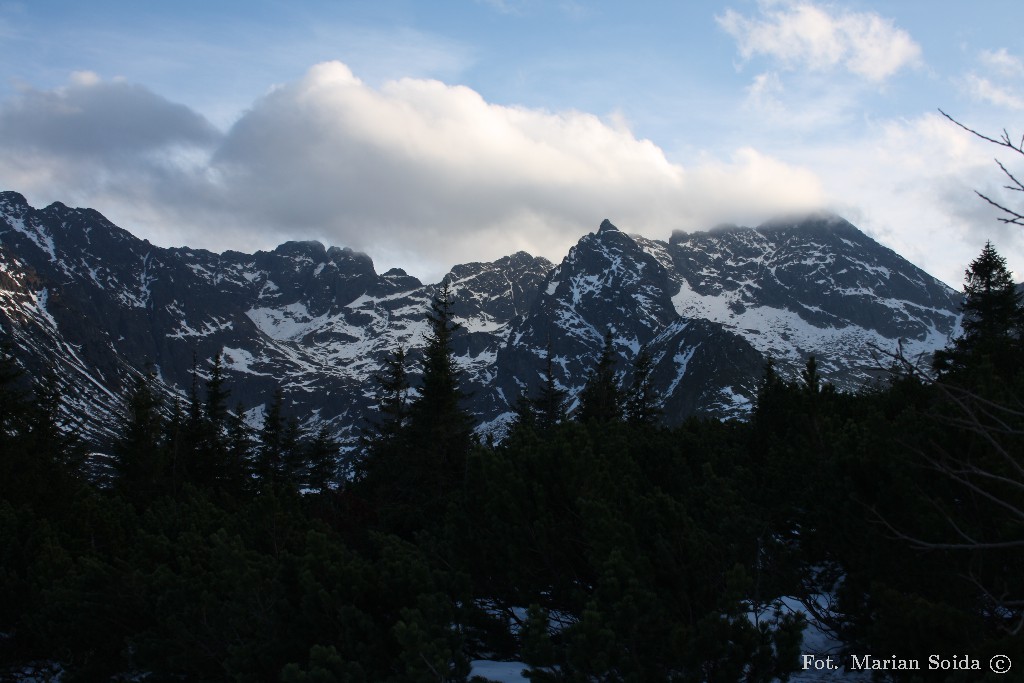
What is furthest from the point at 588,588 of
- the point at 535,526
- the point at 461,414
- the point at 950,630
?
the point at 461,414

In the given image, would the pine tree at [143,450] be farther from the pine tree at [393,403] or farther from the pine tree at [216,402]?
the pine tree at [393,403]

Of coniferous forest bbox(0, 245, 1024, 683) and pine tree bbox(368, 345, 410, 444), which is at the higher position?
pine tree bbox(368, 345, 410, 444)

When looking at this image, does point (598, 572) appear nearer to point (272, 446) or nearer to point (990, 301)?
point (990, 301)

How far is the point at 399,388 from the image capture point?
117 feet

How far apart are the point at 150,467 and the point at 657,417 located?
82.6 ft

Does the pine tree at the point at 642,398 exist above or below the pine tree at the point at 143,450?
above

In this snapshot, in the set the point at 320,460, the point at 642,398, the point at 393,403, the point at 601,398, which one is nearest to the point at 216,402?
the point at 320,460

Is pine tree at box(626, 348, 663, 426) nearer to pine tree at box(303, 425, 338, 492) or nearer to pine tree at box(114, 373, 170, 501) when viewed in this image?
pine tree at box(303, 425, 338, 492)

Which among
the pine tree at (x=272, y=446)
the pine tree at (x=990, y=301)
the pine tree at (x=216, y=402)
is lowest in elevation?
the pine tree at (x=272, y=446)

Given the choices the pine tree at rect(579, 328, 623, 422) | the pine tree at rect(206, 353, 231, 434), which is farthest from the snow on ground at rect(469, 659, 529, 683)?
the pine tree at rect(206, 353, 231, 434)

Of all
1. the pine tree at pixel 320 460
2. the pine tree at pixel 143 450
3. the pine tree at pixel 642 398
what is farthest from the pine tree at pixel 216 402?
the pine tree at pixel 642 398

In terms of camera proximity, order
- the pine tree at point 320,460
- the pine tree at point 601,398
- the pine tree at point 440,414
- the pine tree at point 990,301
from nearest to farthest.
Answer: the pine tree at point 440,414, the pine tree at point 990,301, the pine tree at point 601,398, the pine tree at point 320,460

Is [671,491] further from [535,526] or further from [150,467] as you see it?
[150,467]

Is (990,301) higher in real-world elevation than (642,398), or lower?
higher
